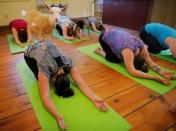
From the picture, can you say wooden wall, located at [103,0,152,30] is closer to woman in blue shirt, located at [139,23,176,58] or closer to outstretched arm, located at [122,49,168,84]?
woman in blue shirt, located at [139,23,176,58]

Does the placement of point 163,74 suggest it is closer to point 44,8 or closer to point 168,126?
point 168,126

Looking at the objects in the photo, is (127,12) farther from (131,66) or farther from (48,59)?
(48,59)

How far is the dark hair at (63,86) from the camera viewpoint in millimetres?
1219

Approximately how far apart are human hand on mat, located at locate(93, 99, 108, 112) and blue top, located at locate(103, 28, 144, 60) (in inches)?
27.3

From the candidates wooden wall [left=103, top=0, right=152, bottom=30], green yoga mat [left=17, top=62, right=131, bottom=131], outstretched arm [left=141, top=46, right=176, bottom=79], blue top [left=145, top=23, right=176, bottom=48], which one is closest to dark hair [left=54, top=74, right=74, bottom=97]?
green yoga mat [left=17, top=62, right=131, bottom=131]

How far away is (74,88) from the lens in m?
1.42

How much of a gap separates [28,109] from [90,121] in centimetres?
48

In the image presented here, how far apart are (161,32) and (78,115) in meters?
1.63

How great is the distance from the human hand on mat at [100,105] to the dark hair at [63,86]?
0.23 meters

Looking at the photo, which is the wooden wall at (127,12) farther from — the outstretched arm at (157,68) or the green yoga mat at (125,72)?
the outstretched arm at (157,68)

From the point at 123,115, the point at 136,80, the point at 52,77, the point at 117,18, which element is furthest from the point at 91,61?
the point at 117,18

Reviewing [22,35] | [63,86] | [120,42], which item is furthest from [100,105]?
[22,35]

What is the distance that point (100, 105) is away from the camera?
1190mm

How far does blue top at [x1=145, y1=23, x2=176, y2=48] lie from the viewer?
6.64 ft
